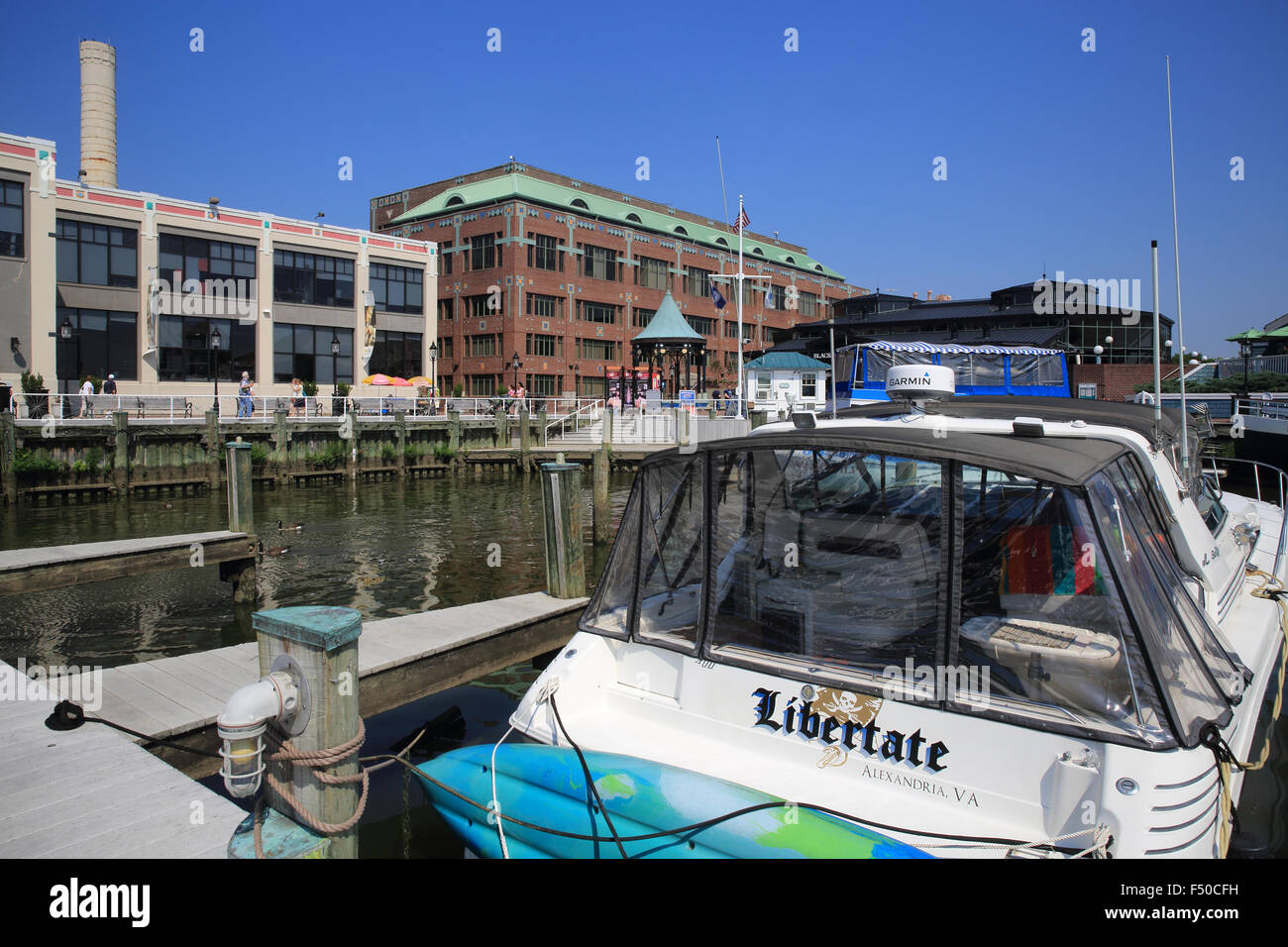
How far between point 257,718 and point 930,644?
9.83 ft

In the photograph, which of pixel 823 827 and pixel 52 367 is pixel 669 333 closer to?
pixel 52 367

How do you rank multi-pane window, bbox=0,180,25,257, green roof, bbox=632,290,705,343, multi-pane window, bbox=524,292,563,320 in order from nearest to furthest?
multi-pane window, bbox=0,180,25,257 → green roof, bbox=632,290,705,343 → multi-pane window, bbox=524,292,563,320

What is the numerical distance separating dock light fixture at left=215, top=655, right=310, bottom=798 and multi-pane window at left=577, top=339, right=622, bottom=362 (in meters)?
55.2

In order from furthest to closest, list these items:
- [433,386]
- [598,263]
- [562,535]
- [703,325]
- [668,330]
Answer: [703,325]
[598,263]
[433,386]
[668,330]
[562,535]

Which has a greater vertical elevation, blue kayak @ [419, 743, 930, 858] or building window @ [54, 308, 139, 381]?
building window @ [54, 308, 139, 381]

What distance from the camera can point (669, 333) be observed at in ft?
116

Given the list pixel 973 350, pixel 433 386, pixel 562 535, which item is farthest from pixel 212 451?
pixel 973 350

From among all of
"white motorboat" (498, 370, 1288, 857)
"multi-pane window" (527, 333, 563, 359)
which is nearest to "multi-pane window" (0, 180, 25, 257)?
"multi-pane window" (527, 333, 563, 359)

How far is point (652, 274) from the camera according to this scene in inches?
2522

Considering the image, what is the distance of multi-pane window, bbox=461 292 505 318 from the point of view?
2124 inches

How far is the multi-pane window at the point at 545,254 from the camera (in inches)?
2153

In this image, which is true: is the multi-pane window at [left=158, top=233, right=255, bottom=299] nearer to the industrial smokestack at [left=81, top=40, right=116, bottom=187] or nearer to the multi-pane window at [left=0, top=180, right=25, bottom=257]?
the multi-pane window at [left=0, top=180, right=25, bottom=257]

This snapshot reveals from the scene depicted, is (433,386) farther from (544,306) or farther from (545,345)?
(544,306)
